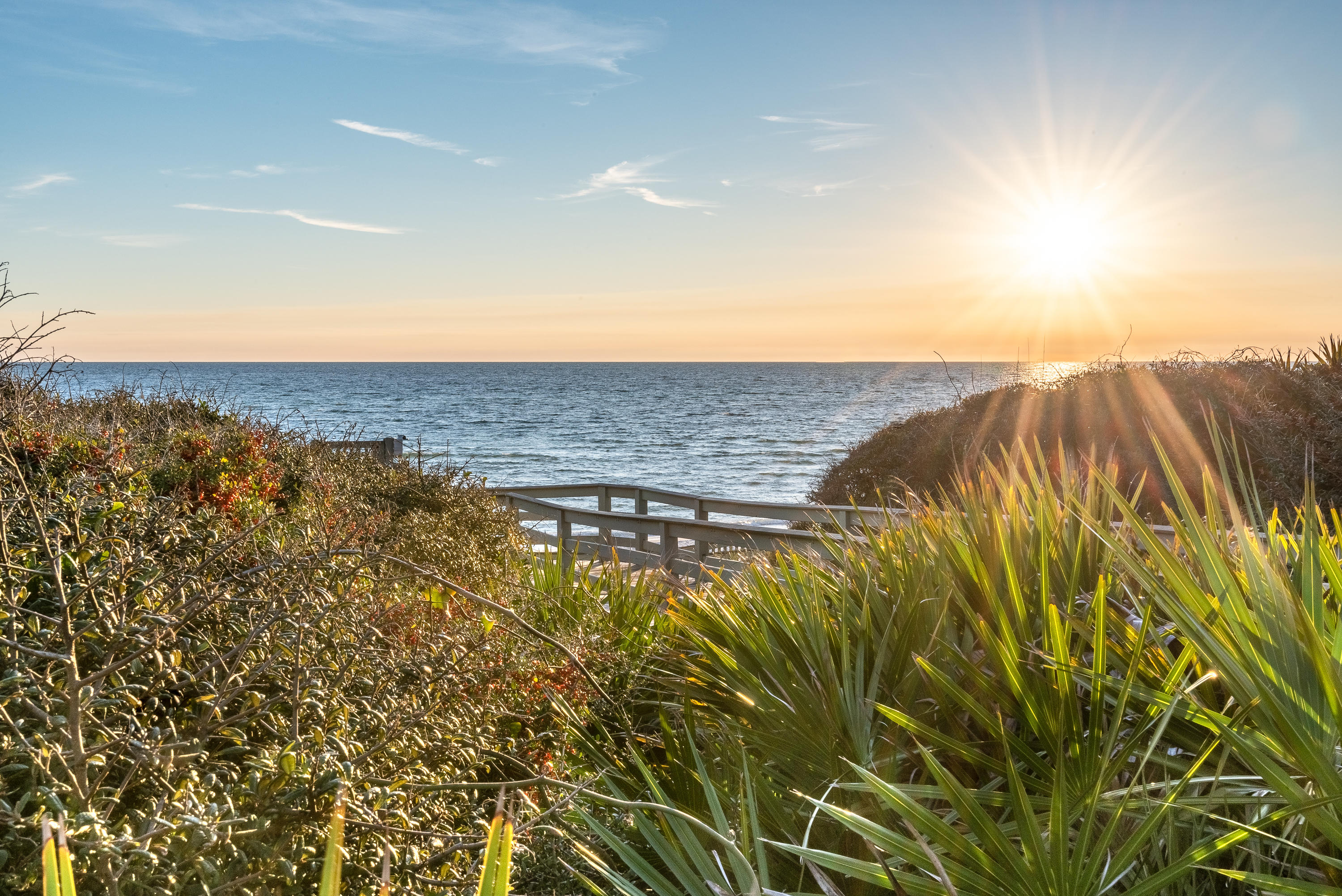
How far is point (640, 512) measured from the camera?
13188 millimetres

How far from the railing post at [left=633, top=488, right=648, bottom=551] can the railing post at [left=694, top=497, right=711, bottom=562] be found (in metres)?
0.68

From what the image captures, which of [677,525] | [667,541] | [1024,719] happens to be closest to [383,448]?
[667,541]

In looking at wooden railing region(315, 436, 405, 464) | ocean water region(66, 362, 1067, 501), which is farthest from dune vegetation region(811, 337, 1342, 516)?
wooden railing region(315, 436, 405, 464)

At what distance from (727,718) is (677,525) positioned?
5.46m

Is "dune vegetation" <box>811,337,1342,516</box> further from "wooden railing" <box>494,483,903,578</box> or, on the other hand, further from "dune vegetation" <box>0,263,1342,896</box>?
"dune vegetation" <box>0,263,1342,896</box>

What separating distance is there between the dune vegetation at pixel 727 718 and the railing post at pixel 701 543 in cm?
389

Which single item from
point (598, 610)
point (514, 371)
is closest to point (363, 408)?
point (598, 610)

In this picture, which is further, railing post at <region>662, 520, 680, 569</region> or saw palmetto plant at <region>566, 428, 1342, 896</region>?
railing post at <region>662, 520, 680, 569</region>

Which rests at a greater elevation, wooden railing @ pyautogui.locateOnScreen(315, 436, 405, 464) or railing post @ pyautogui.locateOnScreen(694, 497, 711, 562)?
wooden railing @ pyautogui.locateOnScreen(315, 436, 405, 464)

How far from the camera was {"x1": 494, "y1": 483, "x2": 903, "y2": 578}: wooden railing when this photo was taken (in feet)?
22.1

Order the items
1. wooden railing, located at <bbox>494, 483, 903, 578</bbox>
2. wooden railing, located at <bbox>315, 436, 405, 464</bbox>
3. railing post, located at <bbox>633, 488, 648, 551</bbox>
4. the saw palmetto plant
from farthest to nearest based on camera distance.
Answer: wooden railing, located at <bbox>315, 436, 405, 464</bbox>
railing post, located at <bbox>633, 488, 648, 551</bbox>
wooden railing, located at <bbox>494, 483, 903, 578</bbox>
the saw palmetto plant

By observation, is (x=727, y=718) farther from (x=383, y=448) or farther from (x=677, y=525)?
(x=383, y=448)

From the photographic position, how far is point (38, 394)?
29.4 feet

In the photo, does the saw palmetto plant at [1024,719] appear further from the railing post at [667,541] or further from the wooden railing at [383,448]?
the wooden railing at [383,448]
